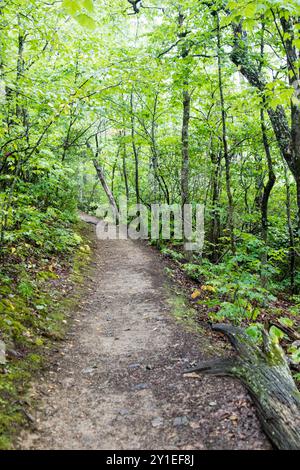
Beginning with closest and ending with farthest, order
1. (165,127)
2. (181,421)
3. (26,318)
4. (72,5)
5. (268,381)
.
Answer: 1. (72,5)
2. (181,421)
3. (268,381)
4. (26,318)
5. (165,127)

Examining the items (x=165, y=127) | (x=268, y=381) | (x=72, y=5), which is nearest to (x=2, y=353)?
(x=268, y=381)

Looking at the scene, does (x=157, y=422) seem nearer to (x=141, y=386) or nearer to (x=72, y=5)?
(x=141, y=386)

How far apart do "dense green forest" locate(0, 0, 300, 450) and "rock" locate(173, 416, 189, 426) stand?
1.40 m

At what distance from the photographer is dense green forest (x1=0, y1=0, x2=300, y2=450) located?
17.2 feet

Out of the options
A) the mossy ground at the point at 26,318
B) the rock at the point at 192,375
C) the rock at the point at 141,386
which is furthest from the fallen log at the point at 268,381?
the mossy ground at the point at 26,318

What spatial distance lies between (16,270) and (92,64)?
22.9 ft

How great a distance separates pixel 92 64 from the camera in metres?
10.1

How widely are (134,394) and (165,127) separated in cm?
1526

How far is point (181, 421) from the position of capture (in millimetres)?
3500

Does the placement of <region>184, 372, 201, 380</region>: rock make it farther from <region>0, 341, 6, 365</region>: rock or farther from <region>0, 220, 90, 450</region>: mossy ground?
<region>0, 341, 6, 365</region>: rock

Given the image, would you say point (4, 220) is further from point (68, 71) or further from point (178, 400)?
point (68, 71)

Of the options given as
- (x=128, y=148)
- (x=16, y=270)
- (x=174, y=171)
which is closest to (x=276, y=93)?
(x=16, y=270)

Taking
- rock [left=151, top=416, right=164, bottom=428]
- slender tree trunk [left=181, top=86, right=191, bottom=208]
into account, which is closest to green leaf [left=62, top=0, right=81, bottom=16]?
rock [left=151, top=416, right=164, bottom=428]

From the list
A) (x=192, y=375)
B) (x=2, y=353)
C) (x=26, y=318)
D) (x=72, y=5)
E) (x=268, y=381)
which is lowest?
(x=192, y=375)
